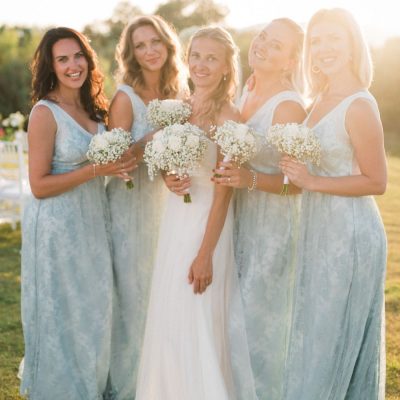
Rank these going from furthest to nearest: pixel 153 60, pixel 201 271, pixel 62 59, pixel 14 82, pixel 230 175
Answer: pixel 14 82 < pixel 153 60 < pixel 62 59 < pixel 201 271 < pixel 230 175

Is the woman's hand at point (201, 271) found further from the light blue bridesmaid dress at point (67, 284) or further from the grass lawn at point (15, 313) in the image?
the grass lawn at point (15, 313)

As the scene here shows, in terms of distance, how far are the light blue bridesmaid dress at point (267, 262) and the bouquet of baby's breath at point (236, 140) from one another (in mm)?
362

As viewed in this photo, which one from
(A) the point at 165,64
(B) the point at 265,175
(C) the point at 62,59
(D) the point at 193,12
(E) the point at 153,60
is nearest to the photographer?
(B) the point at 265,175

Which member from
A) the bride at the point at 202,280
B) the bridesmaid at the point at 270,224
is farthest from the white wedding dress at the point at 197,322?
the bridesmaid at the point at 270,224

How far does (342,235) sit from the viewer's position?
3719 mm

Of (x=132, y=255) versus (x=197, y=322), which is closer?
(x=197, y=322)

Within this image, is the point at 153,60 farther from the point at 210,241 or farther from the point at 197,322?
the point at 197,322

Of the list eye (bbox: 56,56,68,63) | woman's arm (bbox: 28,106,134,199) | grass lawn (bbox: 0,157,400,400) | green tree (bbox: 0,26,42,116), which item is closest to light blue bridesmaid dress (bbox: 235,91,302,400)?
woman's arm (bbox: 28,106,134,199)

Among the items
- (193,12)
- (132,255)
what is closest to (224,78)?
(132,255)

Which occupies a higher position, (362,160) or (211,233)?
(362,160)

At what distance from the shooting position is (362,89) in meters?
3.69

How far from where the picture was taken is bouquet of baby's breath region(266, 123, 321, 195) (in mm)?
3537

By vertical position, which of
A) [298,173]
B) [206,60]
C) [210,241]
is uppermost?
[206,60]

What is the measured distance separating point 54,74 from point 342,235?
240 cm
